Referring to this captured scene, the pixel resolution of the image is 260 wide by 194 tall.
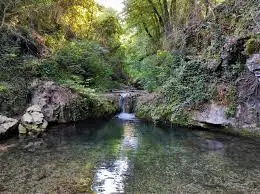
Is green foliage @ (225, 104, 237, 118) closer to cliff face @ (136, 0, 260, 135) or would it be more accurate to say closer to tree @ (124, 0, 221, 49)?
cliff face @ (136, 0, 260, 135)

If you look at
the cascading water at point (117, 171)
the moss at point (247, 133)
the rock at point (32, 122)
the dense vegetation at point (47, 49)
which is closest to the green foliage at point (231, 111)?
the moss at point (247, 133)

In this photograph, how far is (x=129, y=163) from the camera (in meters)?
8.09

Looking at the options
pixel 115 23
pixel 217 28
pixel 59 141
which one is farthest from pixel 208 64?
pixel 115 23

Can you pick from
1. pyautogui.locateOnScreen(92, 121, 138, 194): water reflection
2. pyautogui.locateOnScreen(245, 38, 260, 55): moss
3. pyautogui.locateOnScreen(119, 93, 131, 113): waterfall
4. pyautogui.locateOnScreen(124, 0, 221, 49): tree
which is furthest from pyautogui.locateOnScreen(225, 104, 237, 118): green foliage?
pyautogui.locateOnScreen(119, 93, 131, 113): waterfall

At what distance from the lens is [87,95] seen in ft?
48.0

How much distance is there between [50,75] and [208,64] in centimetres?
727

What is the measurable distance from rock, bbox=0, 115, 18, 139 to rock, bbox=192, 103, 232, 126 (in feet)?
23.3

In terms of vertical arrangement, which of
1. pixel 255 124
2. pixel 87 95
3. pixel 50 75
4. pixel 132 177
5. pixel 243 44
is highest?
pixel 243 44

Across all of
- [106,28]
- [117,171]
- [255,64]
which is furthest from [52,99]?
[106,28]

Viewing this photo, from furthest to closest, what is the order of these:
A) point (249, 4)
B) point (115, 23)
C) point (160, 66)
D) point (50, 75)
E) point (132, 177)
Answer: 1. point (115, 23)
2. point (160, 66)
3. point (50, 75)
4. point (249, 4)
5. point (132, 177)

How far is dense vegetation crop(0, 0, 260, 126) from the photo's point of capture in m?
12.5

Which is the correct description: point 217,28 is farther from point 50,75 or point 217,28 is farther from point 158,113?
point 50,75

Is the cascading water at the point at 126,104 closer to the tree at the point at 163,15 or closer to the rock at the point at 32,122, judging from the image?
the tree at the point at 163,15

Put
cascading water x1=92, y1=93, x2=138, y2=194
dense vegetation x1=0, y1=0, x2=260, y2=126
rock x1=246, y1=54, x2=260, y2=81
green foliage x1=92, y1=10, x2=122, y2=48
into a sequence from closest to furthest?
cascading water x1=92, y1=93, x2=138, y2=194
rock x1=246, y1=54, x2=260, y2=81
dense vegetation x1=0, y1=0, x2=260, y2=126
green foliage x1=92, y1=10, x2=122, y2=48
